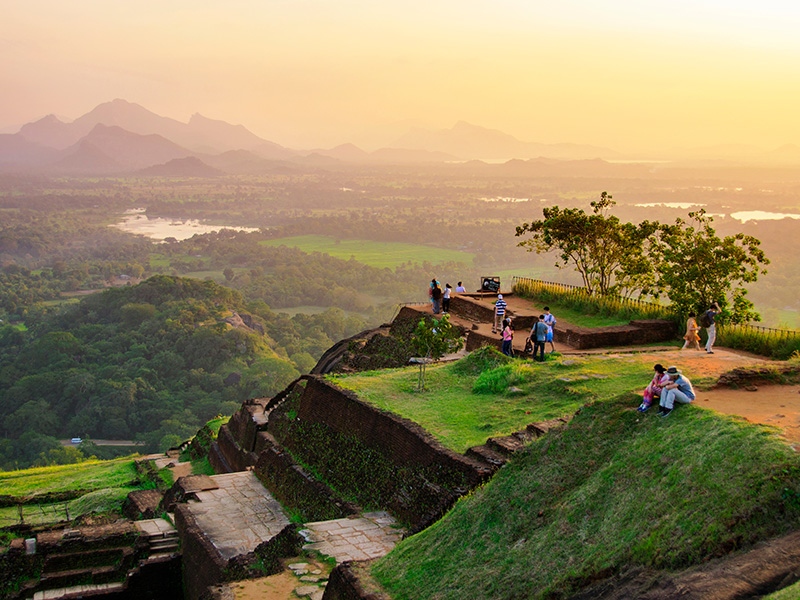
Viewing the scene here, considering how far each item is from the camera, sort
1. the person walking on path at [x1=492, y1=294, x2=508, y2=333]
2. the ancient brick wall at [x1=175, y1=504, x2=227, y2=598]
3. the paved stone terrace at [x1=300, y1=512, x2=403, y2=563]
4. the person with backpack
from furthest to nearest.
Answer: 1. the person walking on path at [x1=492, y1=294, x2=508, y2=333]
2. the person with backpack
3. the ancient brick wall at [x1=175, y1=504, x2=227, y2=598]
4. the paved stone terrace at [x1=300, y1=512, x2=403, y2=563]

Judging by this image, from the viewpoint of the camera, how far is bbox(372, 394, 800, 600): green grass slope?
752 centimetres

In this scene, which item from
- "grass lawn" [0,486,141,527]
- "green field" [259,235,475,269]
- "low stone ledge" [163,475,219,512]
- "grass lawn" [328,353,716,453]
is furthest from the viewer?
"green field" [259,235,475,269]

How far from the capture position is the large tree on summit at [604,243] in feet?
74.1

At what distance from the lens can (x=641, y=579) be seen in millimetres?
7293

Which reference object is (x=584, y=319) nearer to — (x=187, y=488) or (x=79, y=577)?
(x=187, y=488)

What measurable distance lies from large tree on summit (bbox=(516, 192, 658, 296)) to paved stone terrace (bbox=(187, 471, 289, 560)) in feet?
34.9

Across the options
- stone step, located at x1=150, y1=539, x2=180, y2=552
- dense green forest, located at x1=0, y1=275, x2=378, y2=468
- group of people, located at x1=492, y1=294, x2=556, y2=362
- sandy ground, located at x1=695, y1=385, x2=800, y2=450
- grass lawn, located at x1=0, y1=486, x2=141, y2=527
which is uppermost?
sandy ground, located at x1=695, y1=385, x2=800, y2=450

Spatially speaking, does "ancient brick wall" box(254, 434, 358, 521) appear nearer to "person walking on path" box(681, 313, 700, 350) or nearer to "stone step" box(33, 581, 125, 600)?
"stone step" box(33, 581, 125, 600)

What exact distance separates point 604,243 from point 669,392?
546 inches

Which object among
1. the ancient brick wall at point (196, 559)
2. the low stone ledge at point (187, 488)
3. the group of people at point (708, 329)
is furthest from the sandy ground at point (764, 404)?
the low stone ledge at point (187, 488)

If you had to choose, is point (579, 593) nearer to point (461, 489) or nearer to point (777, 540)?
point (777, 540)

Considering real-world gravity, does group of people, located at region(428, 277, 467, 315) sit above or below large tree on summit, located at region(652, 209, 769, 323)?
below

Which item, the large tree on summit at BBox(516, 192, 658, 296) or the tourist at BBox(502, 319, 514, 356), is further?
the large tree on summit at BBox(516, 192, 658, 296)

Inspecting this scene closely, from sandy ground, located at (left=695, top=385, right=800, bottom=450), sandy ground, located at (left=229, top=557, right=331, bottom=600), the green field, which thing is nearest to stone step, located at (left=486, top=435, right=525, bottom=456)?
sandy ground, located at (left=695, top=385, right=800, bottom=450)
